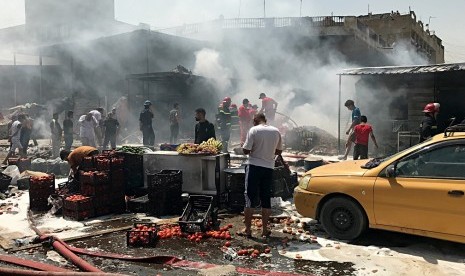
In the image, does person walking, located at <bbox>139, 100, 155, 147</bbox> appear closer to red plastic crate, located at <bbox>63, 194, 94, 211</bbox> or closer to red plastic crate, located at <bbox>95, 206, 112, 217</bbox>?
red plastic crate, located at <bbox>95, 206, 112, 217</bbox>

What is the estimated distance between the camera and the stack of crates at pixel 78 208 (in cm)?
749

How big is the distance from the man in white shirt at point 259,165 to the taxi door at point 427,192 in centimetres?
158

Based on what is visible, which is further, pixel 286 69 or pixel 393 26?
pixel 393 26

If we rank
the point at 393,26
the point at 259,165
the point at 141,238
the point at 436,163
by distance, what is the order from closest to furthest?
the point at 436,163, the point at 141,238, the point at 259,165, the point at 393,26

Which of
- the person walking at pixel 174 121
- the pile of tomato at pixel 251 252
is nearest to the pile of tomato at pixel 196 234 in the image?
the pile of tomato at pixel 251 252

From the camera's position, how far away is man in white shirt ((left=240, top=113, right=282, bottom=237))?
638 centimetres

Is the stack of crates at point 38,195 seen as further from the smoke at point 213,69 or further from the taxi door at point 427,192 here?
the smoke at point 213,69

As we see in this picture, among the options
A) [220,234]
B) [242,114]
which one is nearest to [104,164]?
[220,234]

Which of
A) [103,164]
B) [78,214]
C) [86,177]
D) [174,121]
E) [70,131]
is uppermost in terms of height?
[174,121]

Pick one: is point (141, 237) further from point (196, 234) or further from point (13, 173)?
point (13, 173)

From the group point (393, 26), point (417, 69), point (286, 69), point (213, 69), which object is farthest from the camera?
point (393, 26)

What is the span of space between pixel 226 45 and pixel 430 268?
996 inches

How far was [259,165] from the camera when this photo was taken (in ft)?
21.0

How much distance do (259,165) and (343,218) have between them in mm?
1436
